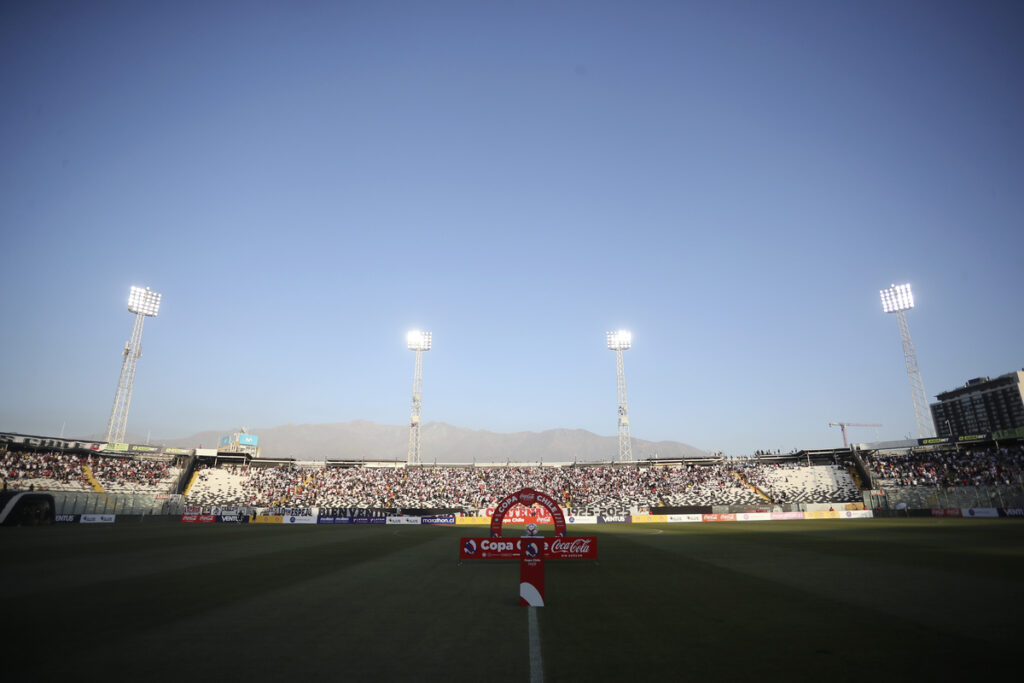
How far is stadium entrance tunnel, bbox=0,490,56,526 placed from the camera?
127 ft

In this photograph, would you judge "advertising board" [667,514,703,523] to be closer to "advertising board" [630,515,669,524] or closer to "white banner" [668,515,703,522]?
"white banner" [668,515,703,522]

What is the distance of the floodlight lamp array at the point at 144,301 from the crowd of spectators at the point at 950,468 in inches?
3931

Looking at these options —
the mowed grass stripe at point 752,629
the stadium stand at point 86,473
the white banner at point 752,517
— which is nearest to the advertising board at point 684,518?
the white banner at point 752,517

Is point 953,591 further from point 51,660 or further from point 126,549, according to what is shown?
point 126,549

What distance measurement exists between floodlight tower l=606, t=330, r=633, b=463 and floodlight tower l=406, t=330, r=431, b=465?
3037 centimetres

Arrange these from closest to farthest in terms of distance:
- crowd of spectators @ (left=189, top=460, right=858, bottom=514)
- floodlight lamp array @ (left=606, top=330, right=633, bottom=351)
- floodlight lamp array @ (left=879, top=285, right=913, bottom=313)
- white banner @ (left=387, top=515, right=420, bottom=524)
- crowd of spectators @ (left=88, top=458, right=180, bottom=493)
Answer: white banner @ (left=387, top=515, right=420, bottom=524) → crowd of spectators @ (left=88, top=458, right=180, bottom=493) → crowd of spectators @ (left=189, top=460, right=858, bottom=514) → floodlight lamp array @ (left=879, top=285, right=913, bottom=313) → floodlight lamp array @ (left=606, top=330, right=633, bottom=351)

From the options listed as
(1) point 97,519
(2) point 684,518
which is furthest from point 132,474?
(2) point 684,518

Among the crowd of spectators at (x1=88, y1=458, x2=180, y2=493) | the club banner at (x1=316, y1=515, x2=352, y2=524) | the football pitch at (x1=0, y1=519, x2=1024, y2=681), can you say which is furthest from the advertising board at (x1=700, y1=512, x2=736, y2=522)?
the crowd of spectators at (x1=88, y1=458, x2=180, y2=493)

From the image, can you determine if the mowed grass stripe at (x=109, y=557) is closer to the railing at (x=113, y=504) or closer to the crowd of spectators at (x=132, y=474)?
the railing at (x=113, y=504)

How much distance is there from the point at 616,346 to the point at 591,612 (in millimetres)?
75120

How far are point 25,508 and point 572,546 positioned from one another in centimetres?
4513

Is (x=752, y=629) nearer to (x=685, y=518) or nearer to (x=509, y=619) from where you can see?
(x=509, y=619)

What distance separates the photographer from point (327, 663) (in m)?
7.74

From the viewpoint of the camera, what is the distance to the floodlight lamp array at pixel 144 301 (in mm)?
72438
